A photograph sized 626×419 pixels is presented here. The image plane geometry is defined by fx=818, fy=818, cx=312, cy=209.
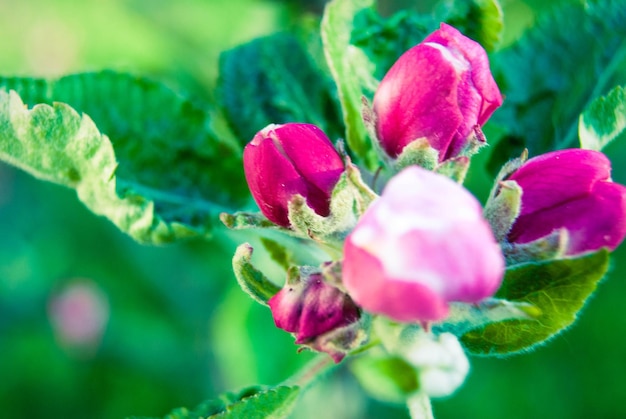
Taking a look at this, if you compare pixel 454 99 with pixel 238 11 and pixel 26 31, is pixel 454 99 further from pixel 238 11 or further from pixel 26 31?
pixel 26 31

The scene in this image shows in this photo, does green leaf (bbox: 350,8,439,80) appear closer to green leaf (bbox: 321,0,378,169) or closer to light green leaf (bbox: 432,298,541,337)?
green leaf (bbox: 321,0,378,169)

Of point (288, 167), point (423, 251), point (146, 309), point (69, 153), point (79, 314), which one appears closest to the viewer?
point (423, 251)

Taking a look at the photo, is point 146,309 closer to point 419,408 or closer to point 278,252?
point 278,252

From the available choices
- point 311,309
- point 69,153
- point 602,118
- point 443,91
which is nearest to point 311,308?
point 311,309

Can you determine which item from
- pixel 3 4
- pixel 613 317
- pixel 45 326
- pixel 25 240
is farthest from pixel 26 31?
pixel 613 317

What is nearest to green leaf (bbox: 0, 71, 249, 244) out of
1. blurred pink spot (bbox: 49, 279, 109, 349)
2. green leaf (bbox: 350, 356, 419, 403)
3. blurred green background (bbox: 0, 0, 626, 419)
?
green leaf (bbox: 350, 356, 419, 403)

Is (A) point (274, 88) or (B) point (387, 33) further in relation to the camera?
(A) point (274, 88)

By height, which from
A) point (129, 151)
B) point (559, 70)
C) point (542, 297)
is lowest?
point (129, 151)
